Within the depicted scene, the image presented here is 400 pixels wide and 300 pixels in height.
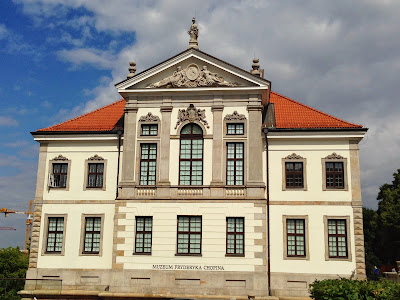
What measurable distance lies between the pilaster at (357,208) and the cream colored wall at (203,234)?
241 inches

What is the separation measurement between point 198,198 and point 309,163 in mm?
7782

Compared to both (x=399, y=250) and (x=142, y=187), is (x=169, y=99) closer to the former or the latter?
(x=142, y=187)

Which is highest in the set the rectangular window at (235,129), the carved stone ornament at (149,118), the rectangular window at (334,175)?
the carved stone ornament at (149,118)

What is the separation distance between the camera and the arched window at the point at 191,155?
30688mm

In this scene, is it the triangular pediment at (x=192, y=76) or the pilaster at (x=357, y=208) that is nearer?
the pilaster at (x=357, y=208)

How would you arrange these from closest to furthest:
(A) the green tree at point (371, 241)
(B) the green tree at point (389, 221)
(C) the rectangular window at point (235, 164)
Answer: (C) the rectangular window at point (235, 164), (B) the green tree at point (389, 221), (A) the green tree at point (371, 241)

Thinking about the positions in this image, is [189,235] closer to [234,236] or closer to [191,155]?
[234,236]

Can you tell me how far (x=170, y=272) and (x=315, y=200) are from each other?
411 inches

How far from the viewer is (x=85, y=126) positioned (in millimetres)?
34094

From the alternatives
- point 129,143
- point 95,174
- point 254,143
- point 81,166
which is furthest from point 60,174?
point 254,143

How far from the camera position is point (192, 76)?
1246 inches

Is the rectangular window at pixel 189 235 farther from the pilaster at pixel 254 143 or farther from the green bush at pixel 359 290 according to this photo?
the green bush at pixel 359 290

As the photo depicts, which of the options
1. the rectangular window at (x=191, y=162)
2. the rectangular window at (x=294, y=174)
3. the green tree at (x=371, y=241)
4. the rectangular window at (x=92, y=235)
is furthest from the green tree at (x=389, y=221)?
the rectangular window at (x=92, y=235)

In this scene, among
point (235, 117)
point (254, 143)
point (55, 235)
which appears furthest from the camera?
point (55, 235)
